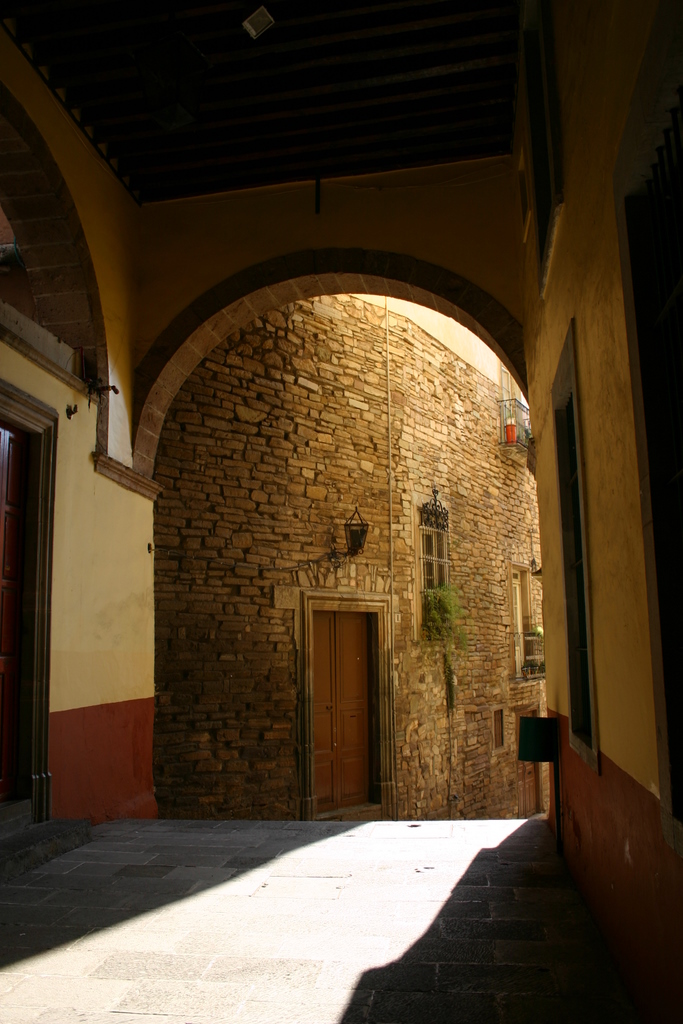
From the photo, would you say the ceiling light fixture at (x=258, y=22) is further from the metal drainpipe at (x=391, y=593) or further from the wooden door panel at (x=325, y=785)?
the wooden door panel at (x=325, y=785)

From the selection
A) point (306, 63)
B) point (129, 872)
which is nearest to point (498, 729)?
point (129, 872)

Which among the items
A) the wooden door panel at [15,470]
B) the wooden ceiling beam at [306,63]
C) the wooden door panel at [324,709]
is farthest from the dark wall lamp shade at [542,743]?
the wooden door panel at [324,709]

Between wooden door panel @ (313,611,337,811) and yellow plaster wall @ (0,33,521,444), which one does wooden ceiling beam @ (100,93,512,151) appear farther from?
wooden door panel @ (313,611,337,811)

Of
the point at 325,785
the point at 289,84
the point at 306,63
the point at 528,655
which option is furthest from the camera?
the point at 528,655

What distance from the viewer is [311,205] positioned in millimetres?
6578

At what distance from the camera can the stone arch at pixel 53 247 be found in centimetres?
533

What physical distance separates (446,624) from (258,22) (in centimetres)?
746

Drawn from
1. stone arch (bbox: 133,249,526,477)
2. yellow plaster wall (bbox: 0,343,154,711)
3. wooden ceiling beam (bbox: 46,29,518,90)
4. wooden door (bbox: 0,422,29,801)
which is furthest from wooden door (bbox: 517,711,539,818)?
wooden ceiling beam (bbox: 46,29,518,90)

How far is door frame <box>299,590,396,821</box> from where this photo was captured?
828cm

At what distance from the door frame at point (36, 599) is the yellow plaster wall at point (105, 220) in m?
0.89

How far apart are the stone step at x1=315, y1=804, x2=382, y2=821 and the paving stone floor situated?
4077 millimetres

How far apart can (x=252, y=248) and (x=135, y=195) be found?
1064 mm

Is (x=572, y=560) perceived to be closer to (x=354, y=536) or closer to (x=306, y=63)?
(x=306, y=63)

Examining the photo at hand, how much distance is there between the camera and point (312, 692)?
8.52 m
